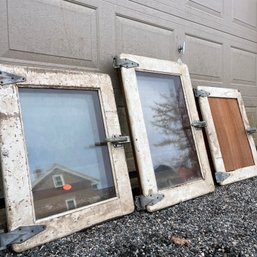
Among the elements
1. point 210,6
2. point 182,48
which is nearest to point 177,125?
point 182,48

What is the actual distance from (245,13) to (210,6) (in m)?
0.68

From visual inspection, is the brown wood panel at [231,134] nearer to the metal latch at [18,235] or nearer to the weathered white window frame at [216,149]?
the weathered white window frame at [216,149]

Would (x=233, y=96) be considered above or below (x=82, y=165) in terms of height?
above

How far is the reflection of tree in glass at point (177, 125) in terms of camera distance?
224 centimetres

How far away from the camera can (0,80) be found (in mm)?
1549

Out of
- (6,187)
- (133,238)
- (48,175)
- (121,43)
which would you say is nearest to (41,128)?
(48,175)

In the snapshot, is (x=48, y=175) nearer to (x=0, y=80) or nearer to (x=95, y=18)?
(x=0, y=80)

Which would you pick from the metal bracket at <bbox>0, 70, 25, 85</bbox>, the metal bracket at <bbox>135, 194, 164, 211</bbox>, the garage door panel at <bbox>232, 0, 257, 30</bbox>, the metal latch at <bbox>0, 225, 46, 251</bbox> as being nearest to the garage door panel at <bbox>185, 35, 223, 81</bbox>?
the garage door panel at <bbox>232, 0, 257, 30</bbox>

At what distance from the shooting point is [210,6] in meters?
3.18

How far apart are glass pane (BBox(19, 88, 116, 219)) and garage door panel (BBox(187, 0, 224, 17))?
1.58 metres

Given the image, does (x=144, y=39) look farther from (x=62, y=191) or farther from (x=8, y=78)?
(x=62, y=191)

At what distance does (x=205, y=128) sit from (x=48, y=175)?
1332 millimetres

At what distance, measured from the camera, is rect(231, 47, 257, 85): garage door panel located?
11.5 ft

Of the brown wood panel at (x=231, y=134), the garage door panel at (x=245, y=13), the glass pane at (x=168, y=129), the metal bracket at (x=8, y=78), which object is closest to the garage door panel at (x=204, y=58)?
the brown wood panel at (x=231, y=134)
